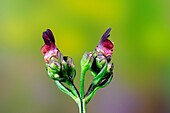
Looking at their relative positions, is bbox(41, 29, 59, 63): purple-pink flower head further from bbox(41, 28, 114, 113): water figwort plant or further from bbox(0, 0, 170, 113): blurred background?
bbox(0, 0, 170, 113): blurred background

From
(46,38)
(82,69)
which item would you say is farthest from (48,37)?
(82,69)

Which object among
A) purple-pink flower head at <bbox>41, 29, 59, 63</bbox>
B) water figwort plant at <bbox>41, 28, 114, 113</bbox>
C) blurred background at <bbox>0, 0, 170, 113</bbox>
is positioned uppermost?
blurred background at <bbox>0, 0, 170, 113</bbox>

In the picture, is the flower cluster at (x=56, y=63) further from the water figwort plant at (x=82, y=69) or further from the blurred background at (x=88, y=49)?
the blurred background at (x=88, y=49)

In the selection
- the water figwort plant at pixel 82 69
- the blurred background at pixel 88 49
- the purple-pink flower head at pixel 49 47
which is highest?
the blurred background at pixel 88 49

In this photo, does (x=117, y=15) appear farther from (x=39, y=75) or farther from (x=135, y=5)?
(x=39, y=75)

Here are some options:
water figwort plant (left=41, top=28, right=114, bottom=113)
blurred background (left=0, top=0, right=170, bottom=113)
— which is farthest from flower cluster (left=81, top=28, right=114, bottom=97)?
blurred background (left=0, top=0, right=170, bottom=113)

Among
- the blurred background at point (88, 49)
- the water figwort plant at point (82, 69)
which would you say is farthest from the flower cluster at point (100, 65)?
the blurred background at point (88, 49)
